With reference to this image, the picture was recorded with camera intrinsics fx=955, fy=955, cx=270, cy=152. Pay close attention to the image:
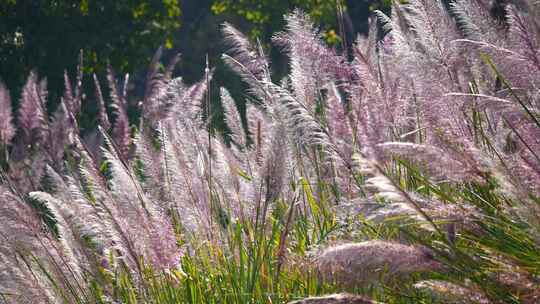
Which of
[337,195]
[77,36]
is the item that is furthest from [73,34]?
[337,195]

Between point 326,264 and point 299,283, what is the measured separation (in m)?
1.13

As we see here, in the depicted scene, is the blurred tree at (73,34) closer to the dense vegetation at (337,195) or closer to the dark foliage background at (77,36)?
the dark foliage background at (77,36)

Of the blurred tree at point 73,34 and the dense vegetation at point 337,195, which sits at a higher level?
the blurred tree at point 73,34

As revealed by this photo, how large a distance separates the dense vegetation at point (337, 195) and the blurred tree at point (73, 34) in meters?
8.21

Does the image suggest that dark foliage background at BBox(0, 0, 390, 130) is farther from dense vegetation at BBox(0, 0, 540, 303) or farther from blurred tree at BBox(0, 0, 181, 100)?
dense vegetation at BBox(0, 0, 540, 303)

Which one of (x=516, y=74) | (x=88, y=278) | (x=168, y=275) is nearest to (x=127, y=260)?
(x=168, y=275)

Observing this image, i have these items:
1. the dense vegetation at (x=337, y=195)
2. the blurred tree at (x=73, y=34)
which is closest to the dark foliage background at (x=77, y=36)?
the blurred tree at (x=73, y=34)

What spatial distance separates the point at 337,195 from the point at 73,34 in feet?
30.6

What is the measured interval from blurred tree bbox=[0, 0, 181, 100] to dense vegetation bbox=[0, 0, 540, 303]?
26.9 feet

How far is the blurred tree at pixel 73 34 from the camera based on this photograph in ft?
41.0

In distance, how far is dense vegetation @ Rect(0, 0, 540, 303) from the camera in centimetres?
258

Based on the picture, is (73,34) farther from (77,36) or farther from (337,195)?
(337,195)

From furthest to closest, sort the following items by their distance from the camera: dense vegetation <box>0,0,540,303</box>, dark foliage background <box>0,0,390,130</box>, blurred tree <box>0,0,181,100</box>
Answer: blurred tree <box>0,0,181,100</box> → dark foliage background <box>0,0,390,130</box> → dense vegetation <box>0,0,540,303</box>

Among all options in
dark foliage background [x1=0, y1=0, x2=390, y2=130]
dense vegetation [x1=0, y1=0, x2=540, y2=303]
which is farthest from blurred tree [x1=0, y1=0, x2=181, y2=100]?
dense vegetation [x1=0, y1=0, x2=540, y2=303]
